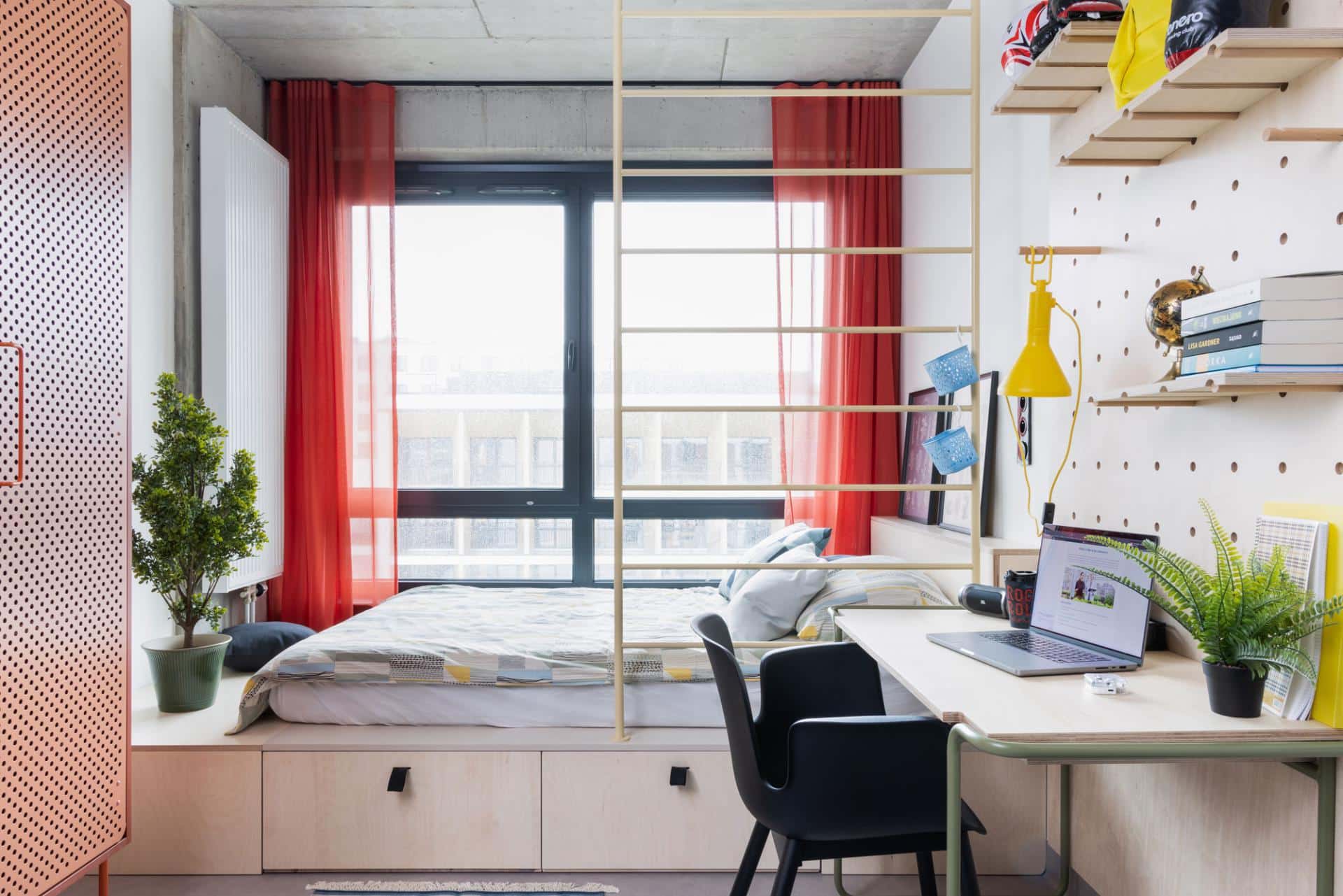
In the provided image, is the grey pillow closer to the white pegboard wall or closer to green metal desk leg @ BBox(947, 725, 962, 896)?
the white pegboard wall

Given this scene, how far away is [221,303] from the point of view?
342 cm

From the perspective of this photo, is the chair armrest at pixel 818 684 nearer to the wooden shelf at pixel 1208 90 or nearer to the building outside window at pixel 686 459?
the wooden shelf at pixel 1208 90

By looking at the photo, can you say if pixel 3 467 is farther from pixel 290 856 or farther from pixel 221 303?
pixel 221 303

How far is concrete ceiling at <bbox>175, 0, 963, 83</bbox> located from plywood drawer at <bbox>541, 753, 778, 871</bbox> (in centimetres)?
258

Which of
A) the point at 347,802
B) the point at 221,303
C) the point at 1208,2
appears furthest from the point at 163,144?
the point at 1208,2

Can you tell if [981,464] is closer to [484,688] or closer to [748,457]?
[748,457]

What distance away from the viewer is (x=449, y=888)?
229 centimetres

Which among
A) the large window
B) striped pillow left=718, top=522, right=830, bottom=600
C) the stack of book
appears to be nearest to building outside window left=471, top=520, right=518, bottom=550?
the large window

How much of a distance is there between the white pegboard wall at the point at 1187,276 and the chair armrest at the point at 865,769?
626 millimetres

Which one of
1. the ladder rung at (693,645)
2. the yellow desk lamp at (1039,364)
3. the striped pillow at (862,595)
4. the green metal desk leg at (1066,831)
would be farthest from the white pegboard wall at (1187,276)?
the ladder rung at (693,645)

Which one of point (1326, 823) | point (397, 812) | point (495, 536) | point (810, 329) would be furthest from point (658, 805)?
point (495, 536)

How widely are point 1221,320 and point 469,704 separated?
6.49 ft

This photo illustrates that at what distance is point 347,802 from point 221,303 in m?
1.96

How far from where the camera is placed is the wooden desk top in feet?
4.11
